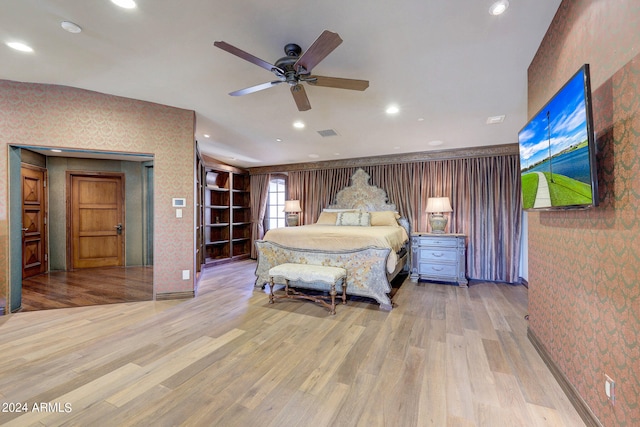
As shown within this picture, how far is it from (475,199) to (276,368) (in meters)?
4.56

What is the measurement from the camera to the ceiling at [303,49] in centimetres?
179

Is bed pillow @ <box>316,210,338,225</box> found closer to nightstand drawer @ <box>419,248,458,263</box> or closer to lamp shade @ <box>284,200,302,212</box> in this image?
lamp shade @ <box>284,200,302,212</box>

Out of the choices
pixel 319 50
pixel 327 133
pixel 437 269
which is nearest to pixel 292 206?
pixel 327 133

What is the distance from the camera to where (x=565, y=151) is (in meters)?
1.45

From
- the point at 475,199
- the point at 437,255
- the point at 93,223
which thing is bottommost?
the point at 437,255

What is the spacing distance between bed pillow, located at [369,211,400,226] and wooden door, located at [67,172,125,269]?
546cm

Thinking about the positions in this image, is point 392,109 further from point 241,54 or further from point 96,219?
point 96,219

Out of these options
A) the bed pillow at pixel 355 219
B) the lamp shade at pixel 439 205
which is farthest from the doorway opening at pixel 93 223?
the lamp shade at pixel 439 205

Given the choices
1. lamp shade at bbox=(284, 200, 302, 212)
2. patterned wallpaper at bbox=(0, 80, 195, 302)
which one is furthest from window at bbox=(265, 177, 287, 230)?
patterned wallpaper at bbox=(0, 80, 195, 302)

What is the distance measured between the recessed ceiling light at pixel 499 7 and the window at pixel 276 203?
19.0 ft

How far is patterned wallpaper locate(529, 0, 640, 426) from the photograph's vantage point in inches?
43.9

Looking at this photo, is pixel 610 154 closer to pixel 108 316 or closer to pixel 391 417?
pixel 391 417

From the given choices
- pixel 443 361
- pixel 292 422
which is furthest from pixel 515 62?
pixel 292 422

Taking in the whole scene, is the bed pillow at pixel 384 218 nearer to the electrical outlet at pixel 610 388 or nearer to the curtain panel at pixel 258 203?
the curtain panel at pixel 258 203
